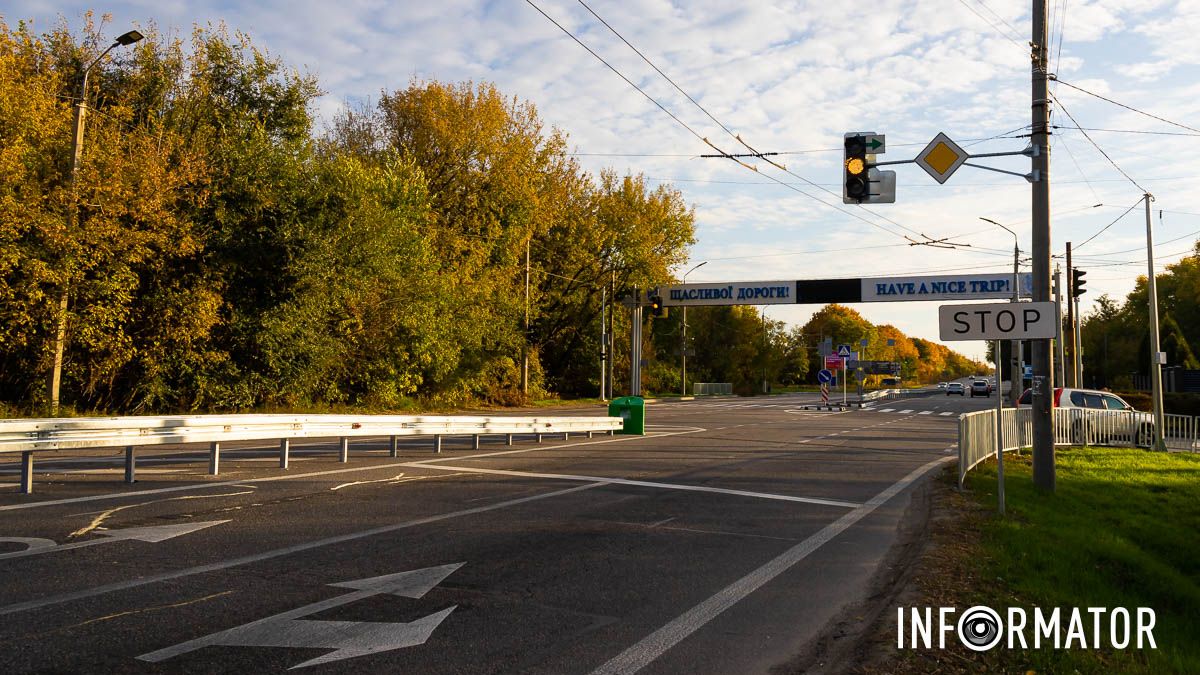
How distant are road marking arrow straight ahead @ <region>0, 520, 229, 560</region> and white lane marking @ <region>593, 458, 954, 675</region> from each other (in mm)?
4721

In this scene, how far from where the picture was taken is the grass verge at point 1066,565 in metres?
5.12

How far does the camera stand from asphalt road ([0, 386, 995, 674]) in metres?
4.79

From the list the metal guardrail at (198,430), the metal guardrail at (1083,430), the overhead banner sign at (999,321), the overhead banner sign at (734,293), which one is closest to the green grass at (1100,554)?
the metal guardrail at (1083,430)

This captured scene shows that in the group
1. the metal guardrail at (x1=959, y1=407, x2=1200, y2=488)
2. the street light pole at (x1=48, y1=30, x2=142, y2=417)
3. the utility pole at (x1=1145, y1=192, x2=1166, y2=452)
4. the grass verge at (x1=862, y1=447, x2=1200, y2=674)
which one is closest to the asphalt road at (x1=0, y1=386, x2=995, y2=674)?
the grass verge at (x1=862, y1=447, x2=1200, y2=674)

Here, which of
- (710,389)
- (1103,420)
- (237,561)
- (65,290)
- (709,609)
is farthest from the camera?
(710,389)

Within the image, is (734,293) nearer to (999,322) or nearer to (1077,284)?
(1077,284)

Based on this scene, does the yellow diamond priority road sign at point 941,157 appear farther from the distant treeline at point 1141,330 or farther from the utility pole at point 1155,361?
the distant treeline at point 1141,330

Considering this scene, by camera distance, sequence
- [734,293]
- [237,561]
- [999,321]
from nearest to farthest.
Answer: [237,561] → [999,321] → [734,293]

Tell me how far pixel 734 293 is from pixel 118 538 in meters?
46.2

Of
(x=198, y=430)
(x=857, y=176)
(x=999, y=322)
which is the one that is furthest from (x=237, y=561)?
(x=857, y=176)

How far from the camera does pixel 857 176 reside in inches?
587

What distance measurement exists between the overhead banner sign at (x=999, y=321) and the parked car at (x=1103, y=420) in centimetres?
1220

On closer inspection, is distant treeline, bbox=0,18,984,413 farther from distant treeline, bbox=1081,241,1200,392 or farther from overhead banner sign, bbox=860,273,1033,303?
distant treeline, bbox=1081,241,1200,392

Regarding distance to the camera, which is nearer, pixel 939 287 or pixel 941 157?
pixel 941 157
